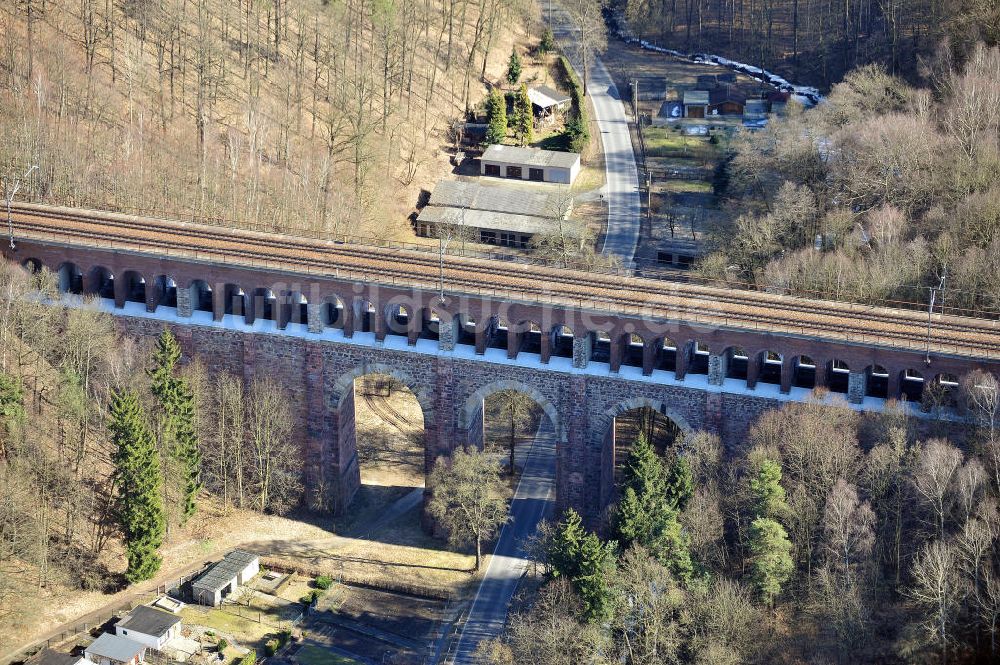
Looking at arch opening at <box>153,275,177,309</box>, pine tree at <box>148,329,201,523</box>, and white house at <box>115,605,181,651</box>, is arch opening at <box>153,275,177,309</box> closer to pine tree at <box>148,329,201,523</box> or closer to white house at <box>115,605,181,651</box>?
pine tree at <box>148,329,201,523</box>

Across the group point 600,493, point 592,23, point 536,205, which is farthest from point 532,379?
point 592,23

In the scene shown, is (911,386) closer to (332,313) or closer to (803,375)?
(803,375)

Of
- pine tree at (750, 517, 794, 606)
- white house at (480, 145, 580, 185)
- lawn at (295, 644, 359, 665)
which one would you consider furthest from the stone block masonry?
white house at (480, 145, 580, 185)

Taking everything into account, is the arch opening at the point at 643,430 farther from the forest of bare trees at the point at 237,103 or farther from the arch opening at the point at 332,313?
the forest of bare trees at the point at 237,103

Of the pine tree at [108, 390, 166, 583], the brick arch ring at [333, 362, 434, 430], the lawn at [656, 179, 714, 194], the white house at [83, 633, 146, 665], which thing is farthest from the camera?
the lawn at [656, 179, 714, 194]

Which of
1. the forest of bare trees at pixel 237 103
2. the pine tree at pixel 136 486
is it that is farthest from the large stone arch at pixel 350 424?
the forest of bare trees at pixel 237 103

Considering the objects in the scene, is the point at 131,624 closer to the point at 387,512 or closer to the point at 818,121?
the point at 387,512
